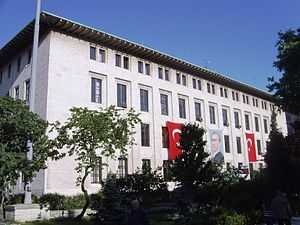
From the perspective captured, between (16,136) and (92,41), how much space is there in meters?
18.2

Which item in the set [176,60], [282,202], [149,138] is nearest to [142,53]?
[176,60]

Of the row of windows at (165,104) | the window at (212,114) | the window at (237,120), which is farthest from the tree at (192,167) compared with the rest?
the window at (237,120)

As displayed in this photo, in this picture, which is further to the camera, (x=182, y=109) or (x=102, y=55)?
(x=182, y=109)

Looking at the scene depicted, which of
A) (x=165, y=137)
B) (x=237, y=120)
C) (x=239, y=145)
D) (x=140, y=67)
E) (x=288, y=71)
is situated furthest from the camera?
(x=237, y=120)

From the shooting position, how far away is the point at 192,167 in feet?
61.5

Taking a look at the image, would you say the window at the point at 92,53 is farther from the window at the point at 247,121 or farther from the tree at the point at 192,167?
the window at the point at 247,121

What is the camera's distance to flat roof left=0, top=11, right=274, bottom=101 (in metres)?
28.8

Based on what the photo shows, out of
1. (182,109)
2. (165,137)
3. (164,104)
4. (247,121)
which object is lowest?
(165,137)

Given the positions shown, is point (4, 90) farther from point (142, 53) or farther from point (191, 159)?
point (191, 159)

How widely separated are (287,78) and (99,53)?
16.5 meters

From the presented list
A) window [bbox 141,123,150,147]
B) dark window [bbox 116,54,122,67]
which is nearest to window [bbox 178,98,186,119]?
window [bbox 141,123,150,147]

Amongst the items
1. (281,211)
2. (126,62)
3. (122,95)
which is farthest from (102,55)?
(281,211)

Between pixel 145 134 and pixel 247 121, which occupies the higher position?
pixel 247 121

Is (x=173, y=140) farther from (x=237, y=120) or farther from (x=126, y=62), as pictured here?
(x=237, y=120)
